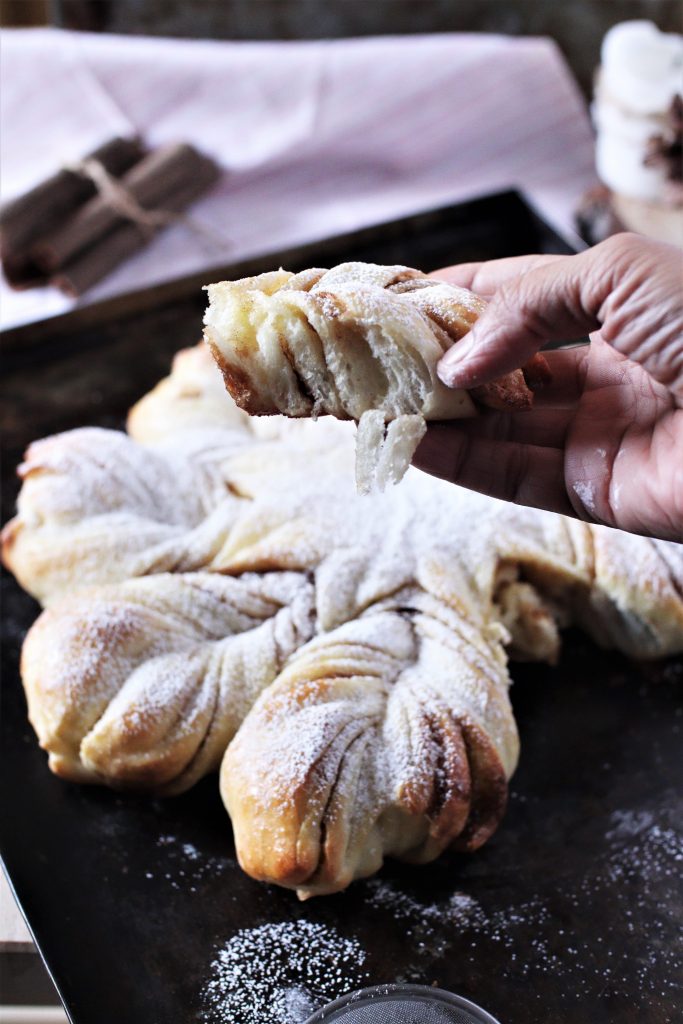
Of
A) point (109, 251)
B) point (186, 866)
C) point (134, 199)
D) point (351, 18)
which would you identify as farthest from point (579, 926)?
point (351, 18)

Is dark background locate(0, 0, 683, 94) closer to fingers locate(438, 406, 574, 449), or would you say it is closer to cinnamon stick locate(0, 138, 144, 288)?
cinnamon stick locate(0, 138, 144, 288)

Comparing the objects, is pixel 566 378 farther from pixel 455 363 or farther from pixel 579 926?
pixel 579 926

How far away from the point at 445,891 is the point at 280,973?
26 centimetres

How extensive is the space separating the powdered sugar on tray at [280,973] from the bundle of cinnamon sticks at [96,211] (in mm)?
1800

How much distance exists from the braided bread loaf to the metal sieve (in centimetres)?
15

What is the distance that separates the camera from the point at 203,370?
2.15m

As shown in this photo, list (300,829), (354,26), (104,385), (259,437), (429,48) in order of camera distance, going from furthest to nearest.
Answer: (354,26)
(429,48)
(104,385)
(259,437)
(300,829)

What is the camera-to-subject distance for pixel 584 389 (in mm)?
1596

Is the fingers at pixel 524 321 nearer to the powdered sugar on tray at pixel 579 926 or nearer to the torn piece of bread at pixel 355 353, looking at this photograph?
the torn piece of bread at pixel 355 353

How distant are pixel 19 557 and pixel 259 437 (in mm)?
505

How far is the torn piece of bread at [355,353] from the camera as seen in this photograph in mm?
1304

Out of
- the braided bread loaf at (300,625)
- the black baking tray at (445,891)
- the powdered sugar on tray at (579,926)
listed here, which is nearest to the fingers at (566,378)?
the braided bread loaf at (300,625)

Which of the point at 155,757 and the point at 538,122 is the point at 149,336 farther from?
the point at 538,122

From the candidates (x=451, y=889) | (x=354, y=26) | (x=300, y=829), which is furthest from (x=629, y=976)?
(x=354, y=26)
